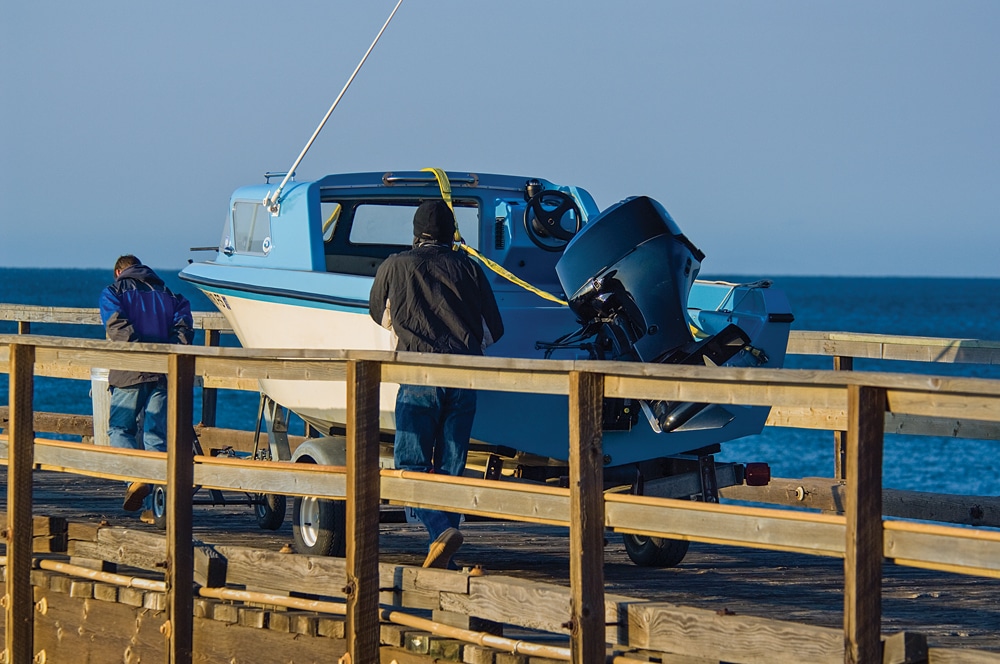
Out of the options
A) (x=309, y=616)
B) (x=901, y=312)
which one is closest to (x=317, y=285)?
(x=309, y=616)

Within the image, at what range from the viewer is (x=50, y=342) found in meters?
7.00

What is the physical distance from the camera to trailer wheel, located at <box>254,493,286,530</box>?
8687mm

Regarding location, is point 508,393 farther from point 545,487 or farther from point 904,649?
point 904,649

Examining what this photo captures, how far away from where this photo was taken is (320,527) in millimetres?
7453

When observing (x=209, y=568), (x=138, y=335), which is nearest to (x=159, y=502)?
(x=138, y=335)

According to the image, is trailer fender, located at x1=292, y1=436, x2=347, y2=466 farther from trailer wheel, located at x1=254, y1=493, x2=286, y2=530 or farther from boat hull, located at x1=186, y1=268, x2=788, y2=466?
trailer wheel, located at x1=254, y1=493, x2=286, y2=530

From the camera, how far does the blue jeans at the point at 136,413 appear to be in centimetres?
864

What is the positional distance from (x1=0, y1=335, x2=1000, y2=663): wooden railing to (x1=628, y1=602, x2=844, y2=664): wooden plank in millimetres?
45

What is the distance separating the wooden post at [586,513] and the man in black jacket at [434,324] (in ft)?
5.09

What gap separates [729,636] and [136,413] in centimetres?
479

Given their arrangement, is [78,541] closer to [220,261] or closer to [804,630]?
[220,261]

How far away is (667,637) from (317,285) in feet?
10.9

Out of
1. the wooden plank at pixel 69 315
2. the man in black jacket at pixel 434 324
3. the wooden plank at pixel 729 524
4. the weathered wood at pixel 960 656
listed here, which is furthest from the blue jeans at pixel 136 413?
the weathered wood at pixel 960 656

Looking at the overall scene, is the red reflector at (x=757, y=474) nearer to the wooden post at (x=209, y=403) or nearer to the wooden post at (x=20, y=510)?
the wooden post at (x=20, y=510)
